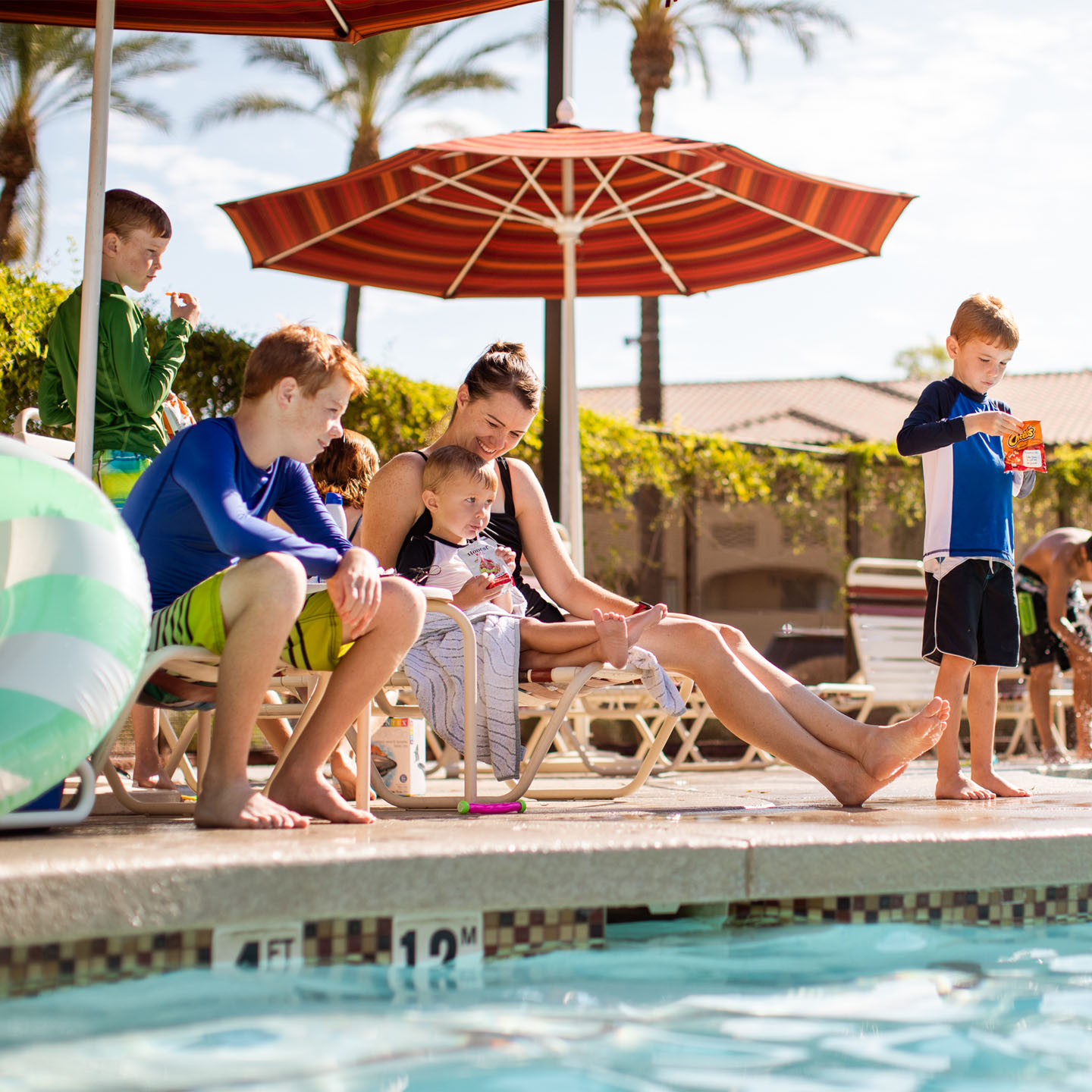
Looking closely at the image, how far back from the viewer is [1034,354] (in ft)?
112

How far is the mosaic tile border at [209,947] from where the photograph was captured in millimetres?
2012

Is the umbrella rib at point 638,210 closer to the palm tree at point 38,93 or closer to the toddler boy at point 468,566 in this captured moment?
the toddler boy at point 468,566

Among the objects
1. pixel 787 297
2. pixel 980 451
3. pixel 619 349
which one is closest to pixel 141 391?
pixel 980 451

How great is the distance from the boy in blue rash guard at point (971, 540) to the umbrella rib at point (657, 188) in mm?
2208

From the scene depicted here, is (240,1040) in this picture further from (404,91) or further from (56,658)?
(404,91)

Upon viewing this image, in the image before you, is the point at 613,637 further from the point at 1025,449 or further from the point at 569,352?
the point at 569,352

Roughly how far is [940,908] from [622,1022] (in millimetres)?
896

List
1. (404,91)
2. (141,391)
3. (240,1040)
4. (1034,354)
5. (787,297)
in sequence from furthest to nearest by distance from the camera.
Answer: (1034,354)
(787,297)
(404,91)
(141,391)
(240,1040)

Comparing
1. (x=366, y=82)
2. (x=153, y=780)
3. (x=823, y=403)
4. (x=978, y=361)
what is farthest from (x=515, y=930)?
(x=823, y=403)

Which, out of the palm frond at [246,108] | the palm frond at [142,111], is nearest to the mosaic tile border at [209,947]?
the palm frond at [142,111]

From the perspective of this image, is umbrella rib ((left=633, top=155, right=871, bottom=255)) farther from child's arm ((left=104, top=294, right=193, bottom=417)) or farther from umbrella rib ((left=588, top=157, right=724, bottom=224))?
child's arm ((left=104, top=294, right=193, bottom=417))

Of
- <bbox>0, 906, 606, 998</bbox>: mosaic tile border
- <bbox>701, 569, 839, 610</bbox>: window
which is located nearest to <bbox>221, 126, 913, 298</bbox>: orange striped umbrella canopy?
<bbox>0, 906, 606, 998</bbox>: mosaic tile border

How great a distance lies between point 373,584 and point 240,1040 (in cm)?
110

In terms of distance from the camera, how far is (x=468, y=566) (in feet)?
12.2
